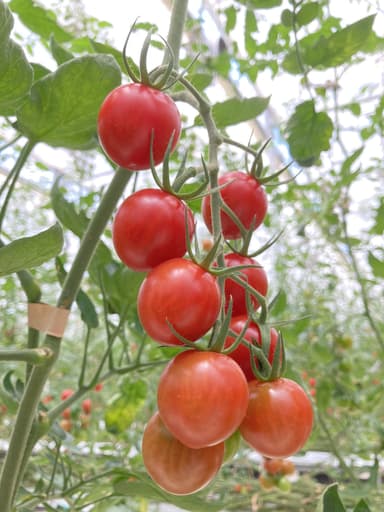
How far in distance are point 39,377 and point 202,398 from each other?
124 mm

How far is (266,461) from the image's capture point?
109cm

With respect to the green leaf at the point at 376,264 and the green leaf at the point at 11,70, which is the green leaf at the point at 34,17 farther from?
the green leaf at the point at 376,264

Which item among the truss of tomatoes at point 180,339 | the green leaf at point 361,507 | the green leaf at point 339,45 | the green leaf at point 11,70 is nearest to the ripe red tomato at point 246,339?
the truss of tomatoes at point 180,339

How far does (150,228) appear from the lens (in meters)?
0.33

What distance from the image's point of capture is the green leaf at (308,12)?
1.96 ft

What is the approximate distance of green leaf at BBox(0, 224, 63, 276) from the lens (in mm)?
284

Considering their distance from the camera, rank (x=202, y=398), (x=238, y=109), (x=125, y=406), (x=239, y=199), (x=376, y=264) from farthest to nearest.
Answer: (x=125, y=406) < (x=376, y=264) < (x=238, y=109) < (x=239, y=199) < (x=202, y=398)

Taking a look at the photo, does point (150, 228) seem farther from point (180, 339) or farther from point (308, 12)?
point (308, 12)

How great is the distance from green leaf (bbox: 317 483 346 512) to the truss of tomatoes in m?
0.03

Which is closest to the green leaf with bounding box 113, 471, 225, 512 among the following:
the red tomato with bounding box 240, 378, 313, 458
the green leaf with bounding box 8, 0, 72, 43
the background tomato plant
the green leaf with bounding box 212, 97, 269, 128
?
the background tomato plant

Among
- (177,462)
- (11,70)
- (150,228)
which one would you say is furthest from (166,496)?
(11,70)

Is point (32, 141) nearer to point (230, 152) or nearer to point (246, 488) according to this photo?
point (230, 152)

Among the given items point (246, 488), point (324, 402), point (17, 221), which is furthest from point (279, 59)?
point (17, 221)

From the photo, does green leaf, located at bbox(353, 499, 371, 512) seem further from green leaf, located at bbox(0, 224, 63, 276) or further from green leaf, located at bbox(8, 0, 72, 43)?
green leaf, located at bbox(8, 0, 72, 43)
